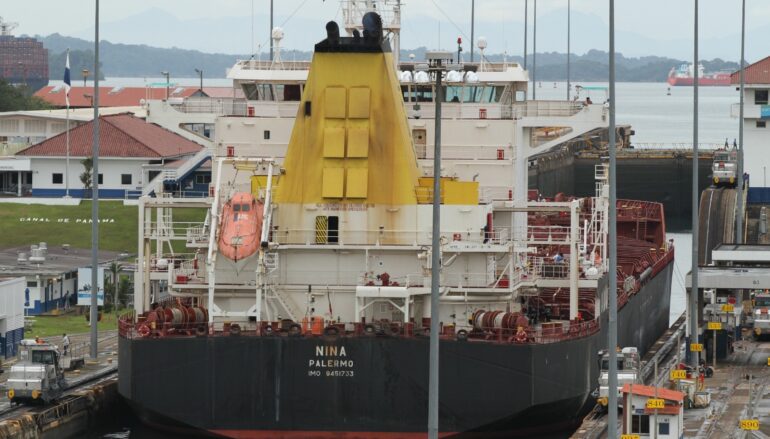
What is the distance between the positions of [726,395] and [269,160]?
12.5 m

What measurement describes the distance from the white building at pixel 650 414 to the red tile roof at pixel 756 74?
5419 cm

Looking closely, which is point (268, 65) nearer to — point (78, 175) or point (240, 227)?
point (240, 227)

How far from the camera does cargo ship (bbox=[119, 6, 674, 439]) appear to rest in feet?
135

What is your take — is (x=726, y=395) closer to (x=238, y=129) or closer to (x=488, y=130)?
(x=488, y=130)

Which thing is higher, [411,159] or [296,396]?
[411,159]

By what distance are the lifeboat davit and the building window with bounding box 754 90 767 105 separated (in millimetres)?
52316

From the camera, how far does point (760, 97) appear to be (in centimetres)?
9219

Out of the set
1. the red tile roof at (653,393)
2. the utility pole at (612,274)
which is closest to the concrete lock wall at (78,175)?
the red tile roof at (653,393)

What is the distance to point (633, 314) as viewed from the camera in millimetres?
58688

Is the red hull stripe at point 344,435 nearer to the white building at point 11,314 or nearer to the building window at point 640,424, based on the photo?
the building window at point 640,424

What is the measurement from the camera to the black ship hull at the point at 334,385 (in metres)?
41.0

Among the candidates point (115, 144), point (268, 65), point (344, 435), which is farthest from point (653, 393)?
point (115, 144)

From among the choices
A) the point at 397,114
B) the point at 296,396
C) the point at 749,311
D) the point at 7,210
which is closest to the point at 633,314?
the point at 749,311

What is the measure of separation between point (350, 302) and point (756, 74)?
2073 inches
